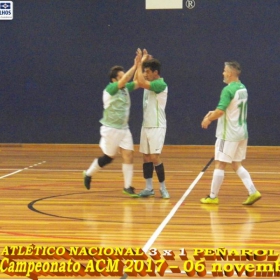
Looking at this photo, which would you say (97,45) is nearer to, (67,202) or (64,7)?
(64,7)

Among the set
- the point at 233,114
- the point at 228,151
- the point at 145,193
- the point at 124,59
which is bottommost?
the point at 145,193

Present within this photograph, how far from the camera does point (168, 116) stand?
15188mm

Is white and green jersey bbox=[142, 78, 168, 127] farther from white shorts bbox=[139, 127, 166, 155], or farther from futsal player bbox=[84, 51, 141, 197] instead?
futsal player bbox=[84, 51, 141, 197]

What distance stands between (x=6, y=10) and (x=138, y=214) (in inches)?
353

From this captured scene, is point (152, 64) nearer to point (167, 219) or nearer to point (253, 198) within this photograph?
point (253, 198)

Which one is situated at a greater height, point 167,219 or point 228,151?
point 228,151

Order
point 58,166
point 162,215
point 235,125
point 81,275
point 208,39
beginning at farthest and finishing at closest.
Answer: point 208,39
point 58,166
point 235,125
point 162,215
point 81,275

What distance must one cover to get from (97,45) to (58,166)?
3934 millimetres

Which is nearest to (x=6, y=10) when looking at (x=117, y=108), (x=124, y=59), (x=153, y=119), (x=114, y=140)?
(x=124, y=59)

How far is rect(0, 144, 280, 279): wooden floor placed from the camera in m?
5.77

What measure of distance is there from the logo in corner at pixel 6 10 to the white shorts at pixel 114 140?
746cm

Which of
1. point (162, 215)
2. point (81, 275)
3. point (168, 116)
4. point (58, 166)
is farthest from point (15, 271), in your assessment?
point (168, 116)

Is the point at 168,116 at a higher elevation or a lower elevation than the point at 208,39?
lower

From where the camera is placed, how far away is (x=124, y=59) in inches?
595
